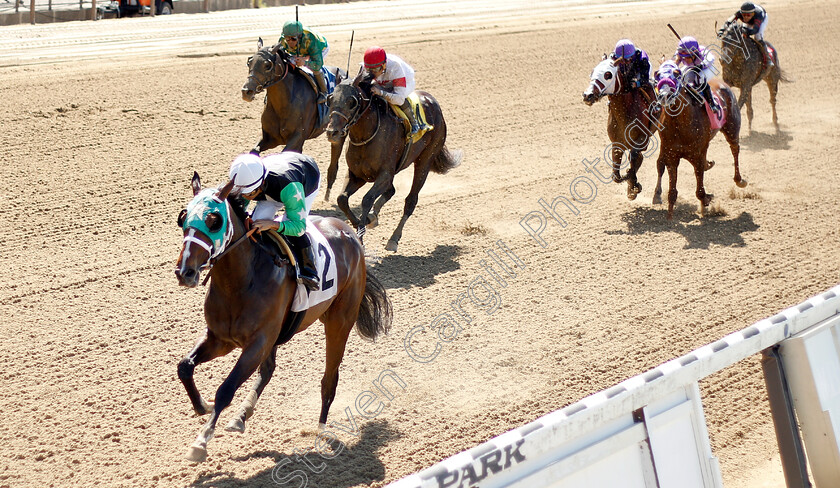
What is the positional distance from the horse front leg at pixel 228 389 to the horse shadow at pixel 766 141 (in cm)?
1084

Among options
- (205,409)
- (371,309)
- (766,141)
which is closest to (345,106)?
(371,309)

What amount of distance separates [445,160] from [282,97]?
200cm

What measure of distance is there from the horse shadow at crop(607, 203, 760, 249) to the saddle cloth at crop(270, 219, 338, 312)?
5037mm

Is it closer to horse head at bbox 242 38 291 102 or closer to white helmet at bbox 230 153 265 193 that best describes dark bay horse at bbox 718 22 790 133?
horse head at bbox 242 38 291 102

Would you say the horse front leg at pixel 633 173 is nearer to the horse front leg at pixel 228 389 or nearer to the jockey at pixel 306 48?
the jockey at pixel 306 48

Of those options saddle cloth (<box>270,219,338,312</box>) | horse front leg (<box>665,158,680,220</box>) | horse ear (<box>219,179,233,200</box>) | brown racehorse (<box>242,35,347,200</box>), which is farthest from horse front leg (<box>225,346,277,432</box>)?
horse front leg (<box>665,158,680,220</box>)

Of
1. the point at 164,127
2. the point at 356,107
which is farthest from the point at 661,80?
the point at 164,127

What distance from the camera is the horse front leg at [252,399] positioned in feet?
15.7

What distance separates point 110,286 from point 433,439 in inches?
148

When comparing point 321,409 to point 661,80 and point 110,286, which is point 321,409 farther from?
point 661,80

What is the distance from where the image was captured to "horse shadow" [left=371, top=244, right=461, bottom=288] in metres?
8.11

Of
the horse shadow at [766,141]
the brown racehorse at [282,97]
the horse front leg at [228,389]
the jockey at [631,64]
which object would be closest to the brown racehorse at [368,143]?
the brown racehorse at [282,97]

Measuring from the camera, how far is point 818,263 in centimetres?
848

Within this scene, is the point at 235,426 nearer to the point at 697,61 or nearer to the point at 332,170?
the point at 332,170
